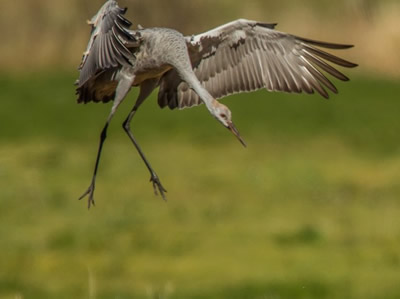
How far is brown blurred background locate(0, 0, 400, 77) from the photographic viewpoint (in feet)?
77.4

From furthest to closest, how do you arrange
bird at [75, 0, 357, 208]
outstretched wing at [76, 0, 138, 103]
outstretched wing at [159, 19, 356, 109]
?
outstretched wing at [159, 19, 356, 109] < bird at [75, 0, 357, 208] < outstretched wing at [76, 0, 138, 103]

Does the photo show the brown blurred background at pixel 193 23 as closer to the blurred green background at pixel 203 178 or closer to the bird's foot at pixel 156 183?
the blurred green background at pixel 203 178

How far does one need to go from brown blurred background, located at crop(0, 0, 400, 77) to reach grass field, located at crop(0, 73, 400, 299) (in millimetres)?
572

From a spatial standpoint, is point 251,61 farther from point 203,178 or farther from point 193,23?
point 193,23

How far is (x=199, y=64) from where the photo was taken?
9039 mm

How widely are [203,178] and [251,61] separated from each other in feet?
32.6

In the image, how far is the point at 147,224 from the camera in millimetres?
16484

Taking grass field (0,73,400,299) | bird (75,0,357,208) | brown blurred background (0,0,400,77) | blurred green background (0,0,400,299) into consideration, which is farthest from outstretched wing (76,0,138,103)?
brown blurred background (0,0,400,77)

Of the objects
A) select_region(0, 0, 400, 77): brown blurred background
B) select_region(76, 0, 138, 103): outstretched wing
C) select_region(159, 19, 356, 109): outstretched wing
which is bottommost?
select_region(0, 0, 400, 77): brown blurred background

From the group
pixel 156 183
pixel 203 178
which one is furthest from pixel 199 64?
pixel 203 178

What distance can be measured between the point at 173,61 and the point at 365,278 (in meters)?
6.34

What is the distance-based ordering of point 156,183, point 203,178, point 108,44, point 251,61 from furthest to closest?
point 203,178
point 251,61
point 156,183
point 108,44

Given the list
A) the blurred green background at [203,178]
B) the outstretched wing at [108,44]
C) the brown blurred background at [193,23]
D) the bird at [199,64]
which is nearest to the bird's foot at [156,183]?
the bird at [199,64]

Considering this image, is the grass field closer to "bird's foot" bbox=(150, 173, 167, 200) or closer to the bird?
the bird
